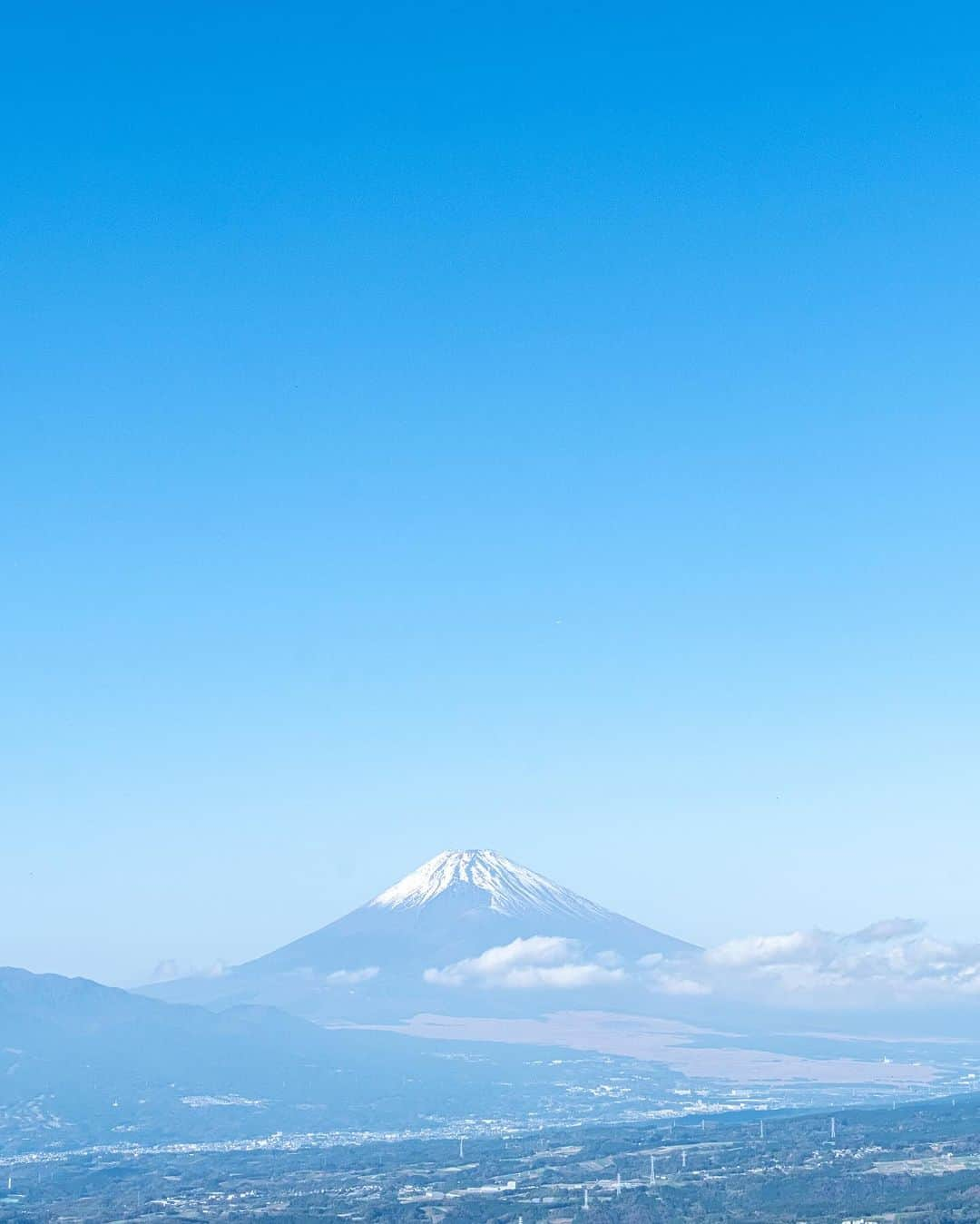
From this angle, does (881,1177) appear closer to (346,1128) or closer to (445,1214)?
(445,1214)

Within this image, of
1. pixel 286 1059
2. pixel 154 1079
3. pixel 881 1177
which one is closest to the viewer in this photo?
pixel 881 1177

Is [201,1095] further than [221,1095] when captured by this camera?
No

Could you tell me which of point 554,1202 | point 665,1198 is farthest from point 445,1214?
point 665,1198

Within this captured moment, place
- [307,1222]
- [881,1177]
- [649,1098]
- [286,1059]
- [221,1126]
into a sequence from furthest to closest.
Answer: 1. [286,1059]
2. [649,1098]
3. [221,1126]
4. [881,1177]
5. [307,1222]

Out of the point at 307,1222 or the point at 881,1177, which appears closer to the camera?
the point at 307,1222

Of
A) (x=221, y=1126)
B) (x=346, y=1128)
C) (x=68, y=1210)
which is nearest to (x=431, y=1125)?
(x=346, y=1128)

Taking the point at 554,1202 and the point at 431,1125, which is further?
the point at 431,1125

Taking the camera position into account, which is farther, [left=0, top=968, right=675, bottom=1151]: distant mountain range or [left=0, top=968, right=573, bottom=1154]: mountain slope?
[left=0, top=968, right=573, bottom=1154]: mountain slope

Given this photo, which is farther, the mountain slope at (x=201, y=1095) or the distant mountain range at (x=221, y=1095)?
the mountain slope at (x=201, y=1095)

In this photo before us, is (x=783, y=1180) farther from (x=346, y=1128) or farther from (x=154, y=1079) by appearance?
(x=154, y=1079)
